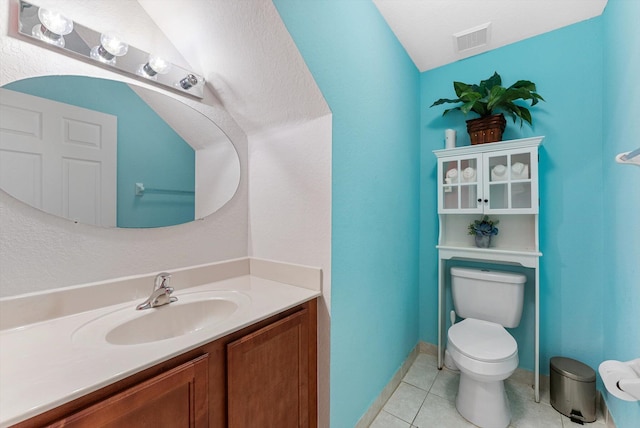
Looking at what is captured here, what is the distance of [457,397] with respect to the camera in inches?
64.4

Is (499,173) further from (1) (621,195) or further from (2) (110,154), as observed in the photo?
(2) (110,154)

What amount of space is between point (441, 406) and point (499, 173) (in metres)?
1.53

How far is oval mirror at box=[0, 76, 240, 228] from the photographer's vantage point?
91 cm

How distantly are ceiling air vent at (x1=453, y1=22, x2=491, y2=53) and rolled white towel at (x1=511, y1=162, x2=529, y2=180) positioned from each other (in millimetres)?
892

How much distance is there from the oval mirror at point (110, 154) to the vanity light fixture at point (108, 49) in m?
0.08

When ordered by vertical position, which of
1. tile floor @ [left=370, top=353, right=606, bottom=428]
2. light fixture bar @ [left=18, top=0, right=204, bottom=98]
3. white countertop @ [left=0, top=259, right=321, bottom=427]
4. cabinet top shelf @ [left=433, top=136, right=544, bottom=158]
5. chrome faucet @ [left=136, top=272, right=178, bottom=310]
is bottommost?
tile floor @ [left=370, top=353, right=606, bottom=428]

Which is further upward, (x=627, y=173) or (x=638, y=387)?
(x=627, y=173)

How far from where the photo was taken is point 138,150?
1.18 metres

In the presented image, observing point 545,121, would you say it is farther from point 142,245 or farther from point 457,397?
point 142,245

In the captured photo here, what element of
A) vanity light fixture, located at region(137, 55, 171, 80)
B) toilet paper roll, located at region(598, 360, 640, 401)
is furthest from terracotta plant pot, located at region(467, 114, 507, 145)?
vanity light fixture, located at region(137, 55, 171, 80)

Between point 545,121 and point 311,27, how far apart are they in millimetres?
1698

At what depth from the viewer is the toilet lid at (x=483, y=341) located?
143cm

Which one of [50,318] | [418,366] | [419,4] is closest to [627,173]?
[419,4]

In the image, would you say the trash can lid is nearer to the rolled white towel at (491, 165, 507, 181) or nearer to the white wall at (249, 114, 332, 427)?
the rolled white towel at (491, 165, 507, 181)
